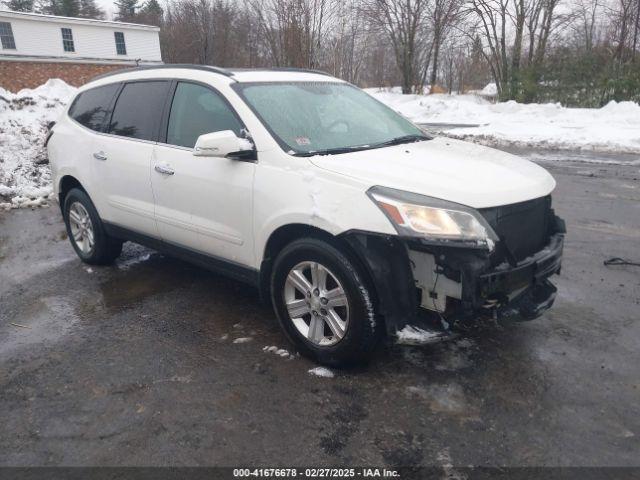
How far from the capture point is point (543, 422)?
2.76m

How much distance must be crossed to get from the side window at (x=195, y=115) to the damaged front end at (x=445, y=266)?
147cm

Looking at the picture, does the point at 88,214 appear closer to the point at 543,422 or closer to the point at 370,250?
the point at 370,250

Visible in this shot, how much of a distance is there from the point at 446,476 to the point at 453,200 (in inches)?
55.0

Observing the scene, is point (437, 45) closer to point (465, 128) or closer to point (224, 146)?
point (465, 128)

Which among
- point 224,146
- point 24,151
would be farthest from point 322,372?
point 24,151

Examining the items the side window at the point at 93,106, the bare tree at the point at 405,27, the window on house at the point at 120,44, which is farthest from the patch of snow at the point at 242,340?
the window on house at the point at 120,44

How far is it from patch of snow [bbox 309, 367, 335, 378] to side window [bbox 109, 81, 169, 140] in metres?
2.35

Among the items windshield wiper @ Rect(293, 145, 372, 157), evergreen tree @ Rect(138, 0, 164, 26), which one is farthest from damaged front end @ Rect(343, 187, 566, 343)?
evergreen tree @ Rect(138, 0, 164, 26)

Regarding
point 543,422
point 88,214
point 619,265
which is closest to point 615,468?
point 543,422

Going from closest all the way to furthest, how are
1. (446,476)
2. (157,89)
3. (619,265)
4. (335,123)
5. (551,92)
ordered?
1. (446,476)
2. (335,123)
3. (157,89)
4. (619,265)
5. (551,92)

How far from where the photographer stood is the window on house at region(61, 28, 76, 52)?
33.9 meters

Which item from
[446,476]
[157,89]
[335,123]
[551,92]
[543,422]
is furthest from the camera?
[551,92]

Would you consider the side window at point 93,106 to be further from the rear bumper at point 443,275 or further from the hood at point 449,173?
the rear bumper at point 443,275

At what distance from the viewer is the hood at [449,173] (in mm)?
2936
